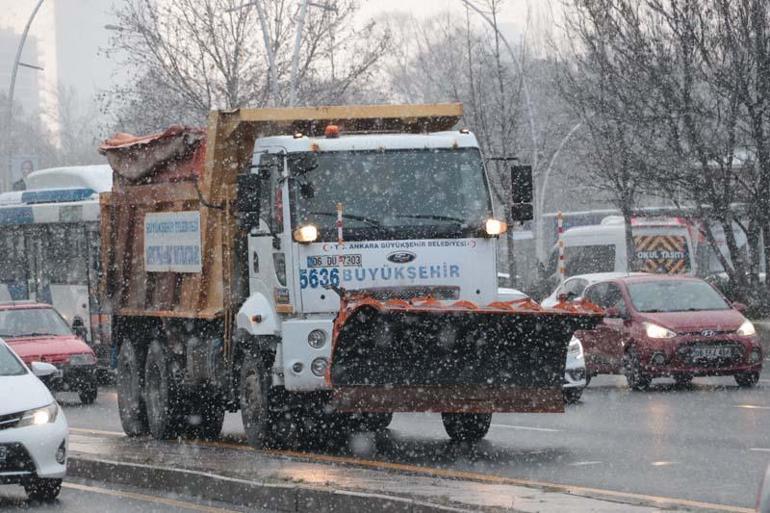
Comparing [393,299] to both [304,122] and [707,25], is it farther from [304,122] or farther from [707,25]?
[707,25]

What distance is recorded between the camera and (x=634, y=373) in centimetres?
2233

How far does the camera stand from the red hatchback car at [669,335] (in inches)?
854

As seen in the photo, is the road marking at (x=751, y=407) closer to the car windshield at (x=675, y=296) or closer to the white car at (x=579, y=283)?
the car windshield at (x=675, y=296)

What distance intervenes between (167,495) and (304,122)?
4318 millimetres

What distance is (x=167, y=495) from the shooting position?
1295 centimetres

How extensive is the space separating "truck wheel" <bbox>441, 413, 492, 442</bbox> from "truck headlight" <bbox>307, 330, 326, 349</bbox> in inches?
82.5

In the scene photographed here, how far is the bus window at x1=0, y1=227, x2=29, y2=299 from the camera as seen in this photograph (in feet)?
106

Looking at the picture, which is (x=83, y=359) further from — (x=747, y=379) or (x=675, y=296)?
(x=747, y=379)

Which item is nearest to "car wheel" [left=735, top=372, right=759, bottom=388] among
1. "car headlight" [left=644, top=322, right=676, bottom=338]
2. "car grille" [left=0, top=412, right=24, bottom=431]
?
"car headlight" [left=644, top=322, right=676, bottom=338]

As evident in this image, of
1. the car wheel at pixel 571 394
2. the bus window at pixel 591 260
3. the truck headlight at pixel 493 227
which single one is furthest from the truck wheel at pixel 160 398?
the bus window at pixel 591 260

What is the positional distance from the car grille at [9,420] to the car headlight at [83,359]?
489 inches

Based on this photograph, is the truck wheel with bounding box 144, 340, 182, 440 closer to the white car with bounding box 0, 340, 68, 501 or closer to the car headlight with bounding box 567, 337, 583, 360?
the white car with bounding box 0, 340, 68, 501

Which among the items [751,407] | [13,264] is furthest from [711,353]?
[13,264]

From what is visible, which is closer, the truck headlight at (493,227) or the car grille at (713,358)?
the truck headlight at (493,227)
